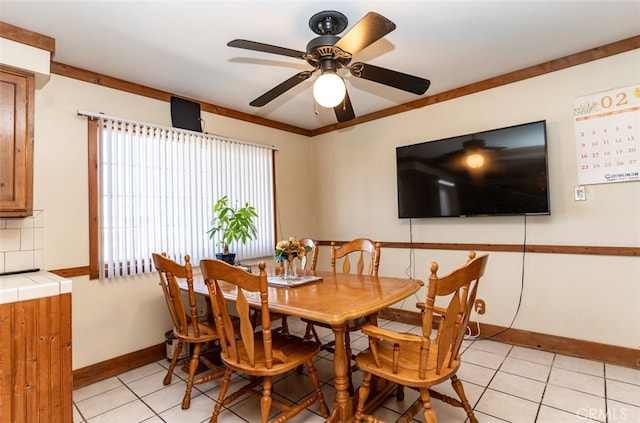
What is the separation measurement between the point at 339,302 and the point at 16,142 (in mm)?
2263

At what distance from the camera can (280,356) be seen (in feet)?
5.79

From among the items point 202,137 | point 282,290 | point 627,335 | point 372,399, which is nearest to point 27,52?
point 202,137

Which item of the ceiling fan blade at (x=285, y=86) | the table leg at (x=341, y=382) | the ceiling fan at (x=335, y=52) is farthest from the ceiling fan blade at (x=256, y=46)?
the table leg at (x=341, y=382)

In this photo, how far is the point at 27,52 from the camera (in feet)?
7.00

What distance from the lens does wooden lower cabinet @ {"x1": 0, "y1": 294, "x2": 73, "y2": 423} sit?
1715 mm

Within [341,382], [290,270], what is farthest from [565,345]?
[290,270]

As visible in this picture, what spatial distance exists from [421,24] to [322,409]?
258 cm

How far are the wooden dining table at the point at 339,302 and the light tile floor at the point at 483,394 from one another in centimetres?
45

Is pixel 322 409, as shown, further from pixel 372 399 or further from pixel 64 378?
pixel 64 378

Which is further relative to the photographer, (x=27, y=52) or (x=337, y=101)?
(x=27, y=52)

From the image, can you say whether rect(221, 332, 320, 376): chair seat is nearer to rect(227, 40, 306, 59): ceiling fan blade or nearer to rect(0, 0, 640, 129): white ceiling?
rect(227, 40, 306, 59): ceiling fan blade

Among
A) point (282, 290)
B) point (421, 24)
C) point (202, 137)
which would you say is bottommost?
point (282, 290)

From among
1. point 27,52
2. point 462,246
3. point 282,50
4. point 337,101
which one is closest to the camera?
point 282,50

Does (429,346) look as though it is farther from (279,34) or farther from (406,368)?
(279,34)
